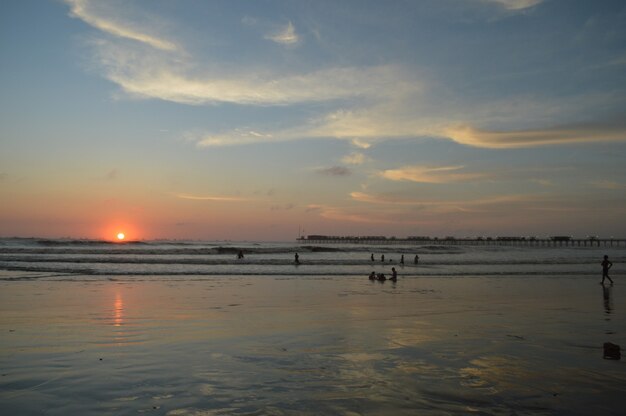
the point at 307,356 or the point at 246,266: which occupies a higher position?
the point at 307,356

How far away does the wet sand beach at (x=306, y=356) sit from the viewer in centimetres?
778

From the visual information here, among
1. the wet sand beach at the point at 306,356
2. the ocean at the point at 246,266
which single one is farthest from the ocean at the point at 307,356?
the ocean at the point at 246,266

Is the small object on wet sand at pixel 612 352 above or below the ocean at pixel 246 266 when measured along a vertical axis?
above

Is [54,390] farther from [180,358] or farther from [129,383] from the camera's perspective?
[180,358]

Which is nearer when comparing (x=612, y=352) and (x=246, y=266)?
(x=612, y=352)

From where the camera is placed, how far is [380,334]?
13.4 m

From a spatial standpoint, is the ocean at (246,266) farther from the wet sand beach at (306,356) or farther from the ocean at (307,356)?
the wet sand beach at (306,356)

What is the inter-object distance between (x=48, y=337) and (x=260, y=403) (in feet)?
25.6

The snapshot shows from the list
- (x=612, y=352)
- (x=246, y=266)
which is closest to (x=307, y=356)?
(x=612, y=352)

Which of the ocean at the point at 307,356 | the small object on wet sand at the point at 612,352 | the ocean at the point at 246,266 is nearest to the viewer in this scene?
the ocean at the point at 307,356

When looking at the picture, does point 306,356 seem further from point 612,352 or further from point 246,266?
point 246,266

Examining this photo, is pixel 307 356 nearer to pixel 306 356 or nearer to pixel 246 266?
pixel 306 356

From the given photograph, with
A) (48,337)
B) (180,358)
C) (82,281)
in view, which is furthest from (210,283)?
(180,358)

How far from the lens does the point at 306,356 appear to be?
10.8 metres
